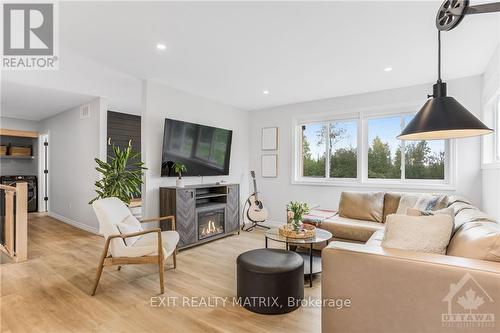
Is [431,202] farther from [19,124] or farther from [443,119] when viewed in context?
[19,124]

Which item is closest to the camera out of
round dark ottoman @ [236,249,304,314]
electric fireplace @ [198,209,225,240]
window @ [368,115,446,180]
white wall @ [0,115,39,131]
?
round dark ottoman @ [236,249,304,314]

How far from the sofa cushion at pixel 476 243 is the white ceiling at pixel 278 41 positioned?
5.97 feet

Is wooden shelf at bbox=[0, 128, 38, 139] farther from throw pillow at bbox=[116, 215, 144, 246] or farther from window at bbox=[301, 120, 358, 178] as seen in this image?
window at bbox=[301, 120, 358, 178]

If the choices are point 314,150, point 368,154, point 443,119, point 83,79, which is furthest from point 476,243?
point 83,79

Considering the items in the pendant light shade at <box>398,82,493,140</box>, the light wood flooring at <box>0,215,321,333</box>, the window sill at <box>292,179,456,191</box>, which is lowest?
the light wood flooring at <box>0,215,321,333</box>

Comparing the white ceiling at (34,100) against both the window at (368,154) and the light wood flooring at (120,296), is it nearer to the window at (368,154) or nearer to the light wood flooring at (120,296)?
the light wood flooring at (120,296)

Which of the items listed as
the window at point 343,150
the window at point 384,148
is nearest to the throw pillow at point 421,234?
the window at point 384,148

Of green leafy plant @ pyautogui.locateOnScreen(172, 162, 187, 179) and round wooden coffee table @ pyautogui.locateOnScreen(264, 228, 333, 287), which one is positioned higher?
green leafy plant @ pyautogui.locateOnScreen(172, 162, 187, 179)

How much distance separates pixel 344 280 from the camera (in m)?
1.66

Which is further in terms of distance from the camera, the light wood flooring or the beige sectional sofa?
the light wood flooring

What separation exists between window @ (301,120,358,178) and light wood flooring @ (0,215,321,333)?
2.44 metres

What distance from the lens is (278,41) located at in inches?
109

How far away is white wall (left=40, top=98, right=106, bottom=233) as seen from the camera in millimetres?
4711

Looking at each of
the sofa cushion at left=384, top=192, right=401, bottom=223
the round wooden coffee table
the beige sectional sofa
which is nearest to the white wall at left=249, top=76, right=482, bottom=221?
the sofa cushion at left=384, top=192, right=401, bottom=223
